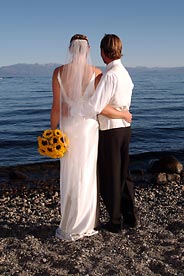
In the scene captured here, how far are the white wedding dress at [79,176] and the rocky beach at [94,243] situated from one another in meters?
0.24

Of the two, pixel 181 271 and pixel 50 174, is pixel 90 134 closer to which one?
pixel 181 271

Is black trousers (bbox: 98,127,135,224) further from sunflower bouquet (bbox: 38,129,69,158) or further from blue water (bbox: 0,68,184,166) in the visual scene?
blue water (bbox: 0,68,184,166)

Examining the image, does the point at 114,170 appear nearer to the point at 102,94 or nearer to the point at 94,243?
the point at 94,243

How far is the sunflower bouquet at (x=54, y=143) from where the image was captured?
507 cm

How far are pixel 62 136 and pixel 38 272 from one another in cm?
167

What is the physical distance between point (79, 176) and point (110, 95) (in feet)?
3.79

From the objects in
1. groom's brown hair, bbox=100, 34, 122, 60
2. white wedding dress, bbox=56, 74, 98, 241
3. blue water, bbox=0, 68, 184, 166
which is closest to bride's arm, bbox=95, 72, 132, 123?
white wedding dress, bbox=56, 74, 98, 241

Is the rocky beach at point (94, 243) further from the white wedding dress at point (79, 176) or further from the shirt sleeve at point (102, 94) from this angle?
the shirt sleeve at point (102, 94)

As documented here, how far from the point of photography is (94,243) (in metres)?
5.39

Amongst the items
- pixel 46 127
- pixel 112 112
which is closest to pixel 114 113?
pixel 112 112

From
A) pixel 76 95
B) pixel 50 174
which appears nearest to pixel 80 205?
pixel 76 95

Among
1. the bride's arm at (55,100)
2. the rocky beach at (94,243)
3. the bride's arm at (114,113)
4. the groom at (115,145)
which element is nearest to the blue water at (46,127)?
the rocky beach at (94,243)

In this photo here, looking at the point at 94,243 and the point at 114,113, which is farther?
the point at 94,243

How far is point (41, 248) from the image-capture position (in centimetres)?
532
